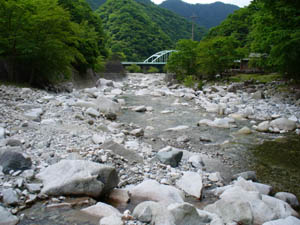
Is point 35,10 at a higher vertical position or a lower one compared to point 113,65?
higher

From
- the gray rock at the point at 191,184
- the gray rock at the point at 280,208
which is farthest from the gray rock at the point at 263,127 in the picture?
the gray rock at the point at 280,208

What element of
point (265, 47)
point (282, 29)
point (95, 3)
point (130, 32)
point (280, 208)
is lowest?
point (280, 208)

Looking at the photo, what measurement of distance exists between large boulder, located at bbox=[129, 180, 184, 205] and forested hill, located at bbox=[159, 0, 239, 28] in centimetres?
16191

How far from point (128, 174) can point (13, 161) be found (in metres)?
1.90

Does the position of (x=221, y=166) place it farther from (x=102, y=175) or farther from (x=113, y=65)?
(x=113, y=65)

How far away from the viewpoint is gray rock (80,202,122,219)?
3.32 m

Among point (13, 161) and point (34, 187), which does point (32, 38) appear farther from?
point (34, 187)

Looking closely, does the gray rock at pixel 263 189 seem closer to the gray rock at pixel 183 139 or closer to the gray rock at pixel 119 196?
the gray rock at pixel 119 196

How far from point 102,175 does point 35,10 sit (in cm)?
1168

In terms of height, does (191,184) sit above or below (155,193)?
below

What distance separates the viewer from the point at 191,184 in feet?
15.0

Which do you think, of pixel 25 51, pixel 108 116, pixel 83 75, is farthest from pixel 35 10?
pixel 83 75

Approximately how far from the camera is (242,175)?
5246mm

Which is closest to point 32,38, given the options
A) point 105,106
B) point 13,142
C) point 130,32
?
point 105,106
